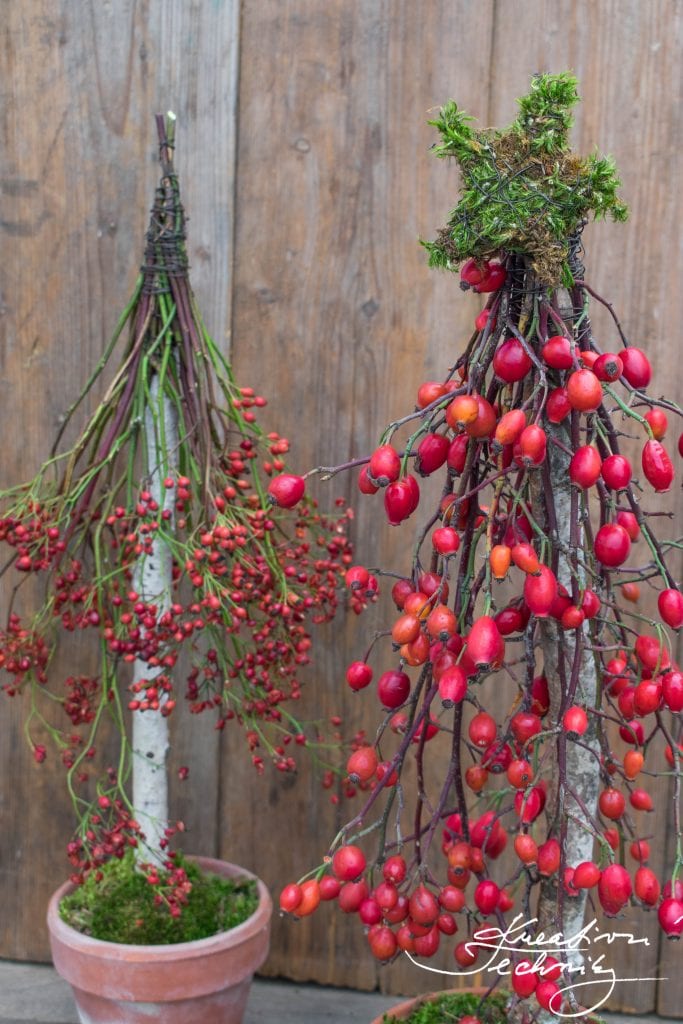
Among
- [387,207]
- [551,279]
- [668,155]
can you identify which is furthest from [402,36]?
[551,279]

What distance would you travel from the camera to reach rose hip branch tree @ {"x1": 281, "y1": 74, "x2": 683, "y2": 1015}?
869 millimetres

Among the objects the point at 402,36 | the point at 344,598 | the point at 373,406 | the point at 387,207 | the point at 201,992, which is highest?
the point at 402,36

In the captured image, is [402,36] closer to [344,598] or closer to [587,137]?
[587,137]

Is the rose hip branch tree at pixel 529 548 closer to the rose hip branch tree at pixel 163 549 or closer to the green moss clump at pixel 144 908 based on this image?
the rose hip branch tree at pixel 163 549

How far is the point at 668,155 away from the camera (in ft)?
4.82

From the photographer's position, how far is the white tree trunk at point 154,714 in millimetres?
1341

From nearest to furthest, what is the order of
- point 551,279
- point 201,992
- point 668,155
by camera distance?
point 551,279 < point 201,992 < point 668,155

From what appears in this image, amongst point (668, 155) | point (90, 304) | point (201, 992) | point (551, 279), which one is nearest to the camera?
point (551, 279)

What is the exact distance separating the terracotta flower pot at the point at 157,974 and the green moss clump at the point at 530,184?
90cm

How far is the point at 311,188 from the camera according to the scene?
60.1 inches

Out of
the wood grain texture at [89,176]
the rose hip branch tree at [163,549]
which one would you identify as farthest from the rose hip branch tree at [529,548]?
the wood grain texture at [89,176]

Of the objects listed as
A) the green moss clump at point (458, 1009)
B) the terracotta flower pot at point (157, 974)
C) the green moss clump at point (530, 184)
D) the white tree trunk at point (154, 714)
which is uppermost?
the green moss clump at point (530, 184)

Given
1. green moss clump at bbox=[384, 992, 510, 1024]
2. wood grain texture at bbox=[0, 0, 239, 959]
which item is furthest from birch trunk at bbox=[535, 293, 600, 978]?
wood grain texture at bbox=[0, 0, 239, 959]

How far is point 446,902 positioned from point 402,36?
1141 millimetres
